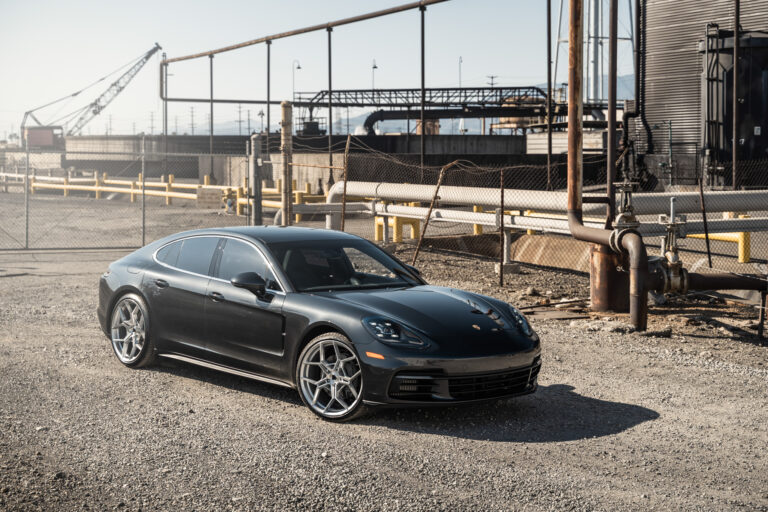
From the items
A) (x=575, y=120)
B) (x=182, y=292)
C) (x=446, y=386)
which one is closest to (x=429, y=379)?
(x=446, y=386)

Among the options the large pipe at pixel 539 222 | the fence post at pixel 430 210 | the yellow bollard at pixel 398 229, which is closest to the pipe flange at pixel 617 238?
the large pipe at pixel 539 222

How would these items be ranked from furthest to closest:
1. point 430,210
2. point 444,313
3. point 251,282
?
point 430,210 < point 251,282 < point 444,313

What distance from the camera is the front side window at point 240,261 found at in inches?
301

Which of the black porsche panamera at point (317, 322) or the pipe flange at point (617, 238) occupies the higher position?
the pipe flange at point (617, 238)

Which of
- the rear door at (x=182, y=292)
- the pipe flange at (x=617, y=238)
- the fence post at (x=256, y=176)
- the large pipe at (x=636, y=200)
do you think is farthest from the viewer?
the fence post at (x=256, y=176)

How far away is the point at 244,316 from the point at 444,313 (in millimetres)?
1706

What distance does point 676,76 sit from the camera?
118 ft

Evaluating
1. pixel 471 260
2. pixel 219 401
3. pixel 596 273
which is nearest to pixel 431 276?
pixel 471 260

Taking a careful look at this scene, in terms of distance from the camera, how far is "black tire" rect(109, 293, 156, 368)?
840cm

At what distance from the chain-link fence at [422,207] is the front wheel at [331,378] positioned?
6416mm

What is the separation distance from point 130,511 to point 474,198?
1257 centimetres

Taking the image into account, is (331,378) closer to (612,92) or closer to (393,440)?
(393,440)

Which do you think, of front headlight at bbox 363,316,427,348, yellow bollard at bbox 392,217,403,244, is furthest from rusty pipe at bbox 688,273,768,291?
yellow bollard at bbox 392,217,403,244

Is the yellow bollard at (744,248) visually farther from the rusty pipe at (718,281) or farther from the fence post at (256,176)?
the fence post at (256,176)
